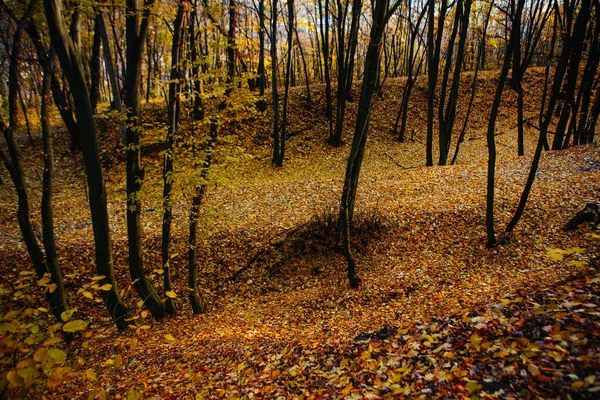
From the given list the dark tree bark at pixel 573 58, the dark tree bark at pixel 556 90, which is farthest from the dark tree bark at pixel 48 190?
the dark tree bark at pixel 573 58

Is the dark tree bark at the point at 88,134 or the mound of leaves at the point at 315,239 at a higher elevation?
the dark tree bark at the point at 88,134

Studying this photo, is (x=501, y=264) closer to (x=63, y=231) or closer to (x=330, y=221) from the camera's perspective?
(x=330, y=221)

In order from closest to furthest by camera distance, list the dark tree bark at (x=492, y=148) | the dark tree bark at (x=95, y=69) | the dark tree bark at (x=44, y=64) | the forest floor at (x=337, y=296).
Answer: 1. the forest floor at (x=337, y=296)
2. the dark tree bark at (x=44, y=64)
3. the dark tree bark at (x=492, y=148)
4. the dark tree bark at (x=95, y=69)

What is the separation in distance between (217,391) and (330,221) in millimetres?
6358

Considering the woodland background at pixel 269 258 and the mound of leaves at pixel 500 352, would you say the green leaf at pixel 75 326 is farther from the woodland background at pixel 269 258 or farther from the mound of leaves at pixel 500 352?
the mound of leaves at pixel 500 352

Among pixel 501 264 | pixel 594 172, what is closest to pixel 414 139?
pixel 594 172

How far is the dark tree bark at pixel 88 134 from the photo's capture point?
5323 mm

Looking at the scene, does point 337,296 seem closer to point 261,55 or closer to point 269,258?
point 269,258

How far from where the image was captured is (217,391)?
4.76m

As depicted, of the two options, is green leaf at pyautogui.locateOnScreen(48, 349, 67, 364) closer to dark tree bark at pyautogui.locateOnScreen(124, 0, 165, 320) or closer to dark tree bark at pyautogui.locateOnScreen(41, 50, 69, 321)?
dark tree bark at pyautogui.locateOnScreen(124, 0, 165, 320)

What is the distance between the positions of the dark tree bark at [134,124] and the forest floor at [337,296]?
1.28 ft

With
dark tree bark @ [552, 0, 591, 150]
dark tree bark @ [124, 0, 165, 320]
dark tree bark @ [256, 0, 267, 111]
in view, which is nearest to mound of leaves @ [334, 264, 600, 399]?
dark tree bark @ [124, 0, 165, 320]

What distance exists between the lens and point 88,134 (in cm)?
603

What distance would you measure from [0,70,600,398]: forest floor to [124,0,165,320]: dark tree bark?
391mm
